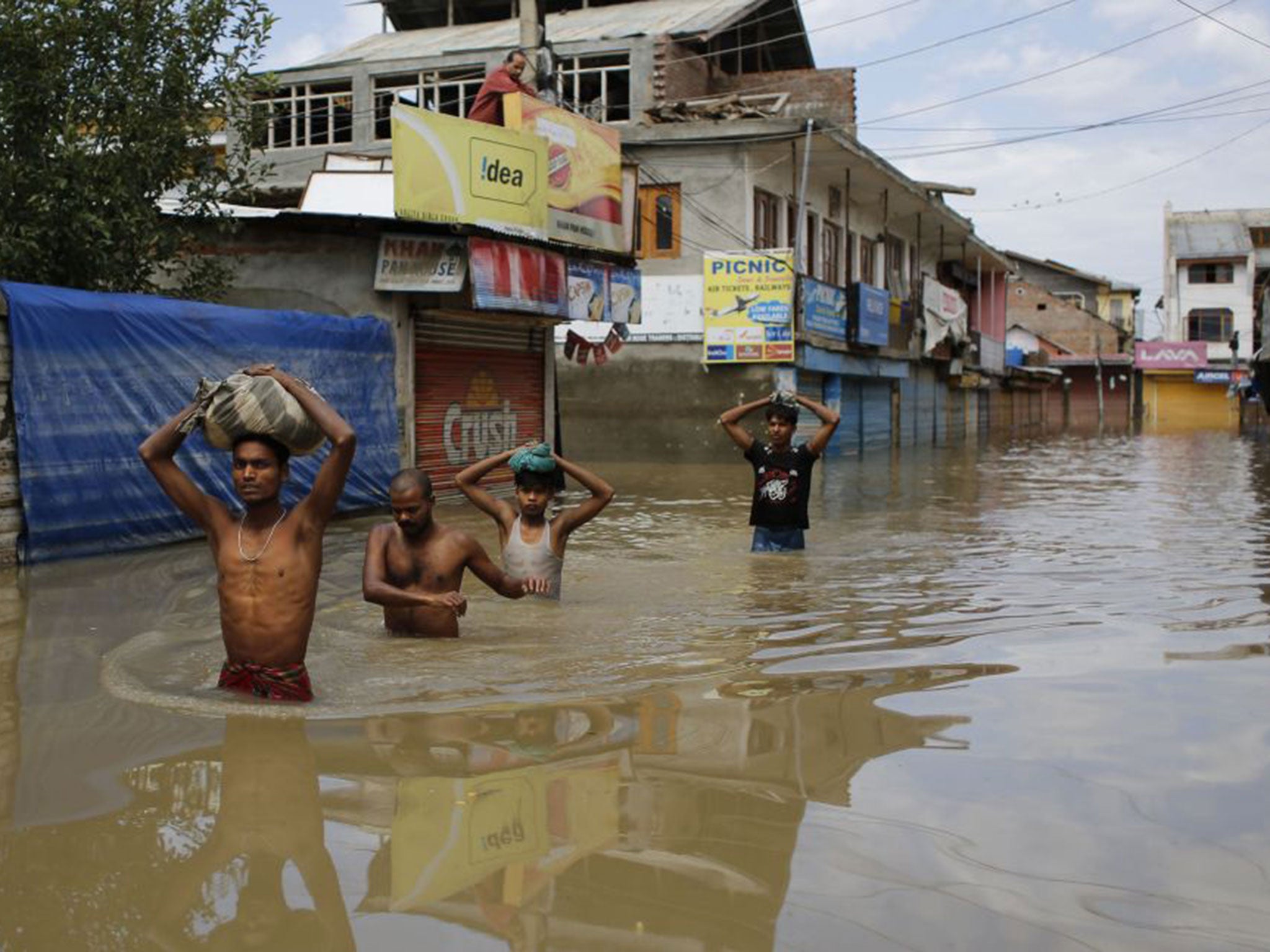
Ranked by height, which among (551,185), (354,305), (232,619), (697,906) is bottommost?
(697,906)

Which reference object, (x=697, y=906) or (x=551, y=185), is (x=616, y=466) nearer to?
(x=551, y=185)

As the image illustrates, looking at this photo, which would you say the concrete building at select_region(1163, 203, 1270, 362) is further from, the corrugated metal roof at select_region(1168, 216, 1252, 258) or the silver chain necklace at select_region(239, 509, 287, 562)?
the silver chain necklace at select_region(239, 509, 287, 562)

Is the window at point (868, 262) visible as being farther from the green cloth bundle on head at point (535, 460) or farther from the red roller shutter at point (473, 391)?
the green cloth bundle on head at point (535, 460)

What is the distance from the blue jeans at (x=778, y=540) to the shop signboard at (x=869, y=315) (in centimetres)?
1724

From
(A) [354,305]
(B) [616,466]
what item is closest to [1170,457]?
(B) [616,466]

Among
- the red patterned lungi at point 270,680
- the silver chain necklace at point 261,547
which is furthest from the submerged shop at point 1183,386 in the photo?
the silver chain necklace at point 261,547

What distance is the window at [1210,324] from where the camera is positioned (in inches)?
2393

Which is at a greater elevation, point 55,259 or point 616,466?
point 55,259

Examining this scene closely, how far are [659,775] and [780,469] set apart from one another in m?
5.38

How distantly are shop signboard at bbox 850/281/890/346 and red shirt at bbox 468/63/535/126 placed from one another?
470 inches

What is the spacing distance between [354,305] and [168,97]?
275cm

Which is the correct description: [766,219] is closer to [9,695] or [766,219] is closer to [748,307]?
[748,307]

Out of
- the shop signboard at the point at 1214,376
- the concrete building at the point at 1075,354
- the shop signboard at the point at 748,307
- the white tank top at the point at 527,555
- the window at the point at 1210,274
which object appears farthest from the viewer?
the window at the point at 1210,274

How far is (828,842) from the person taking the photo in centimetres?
347
